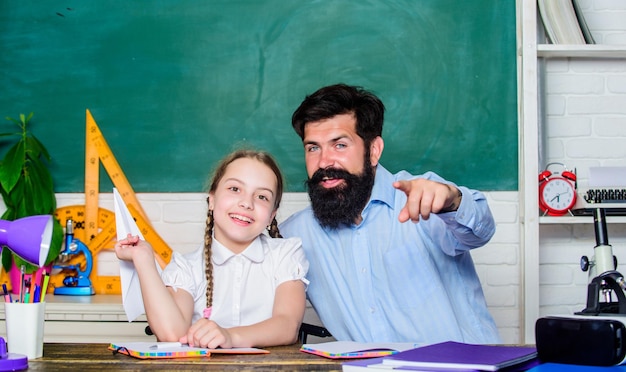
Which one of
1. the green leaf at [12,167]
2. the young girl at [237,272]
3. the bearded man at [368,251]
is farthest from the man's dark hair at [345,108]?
the green leaf at [12,167]

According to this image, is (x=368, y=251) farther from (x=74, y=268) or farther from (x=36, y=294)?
(x=74, y=268)

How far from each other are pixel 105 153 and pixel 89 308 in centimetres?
73

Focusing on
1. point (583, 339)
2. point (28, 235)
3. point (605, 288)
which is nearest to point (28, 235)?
point (28, 235)

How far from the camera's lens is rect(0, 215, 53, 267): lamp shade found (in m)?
1.32

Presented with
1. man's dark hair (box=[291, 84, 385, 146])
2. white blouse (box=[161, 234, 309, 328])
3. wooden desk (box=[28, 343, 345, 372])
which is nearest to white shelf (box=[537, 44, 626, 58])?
man's dark hair (box=[291, 84, 385, 146])

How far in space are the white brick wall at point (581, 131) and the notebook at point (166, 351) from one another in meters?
1.91

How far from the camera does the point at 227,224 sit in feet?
6.37

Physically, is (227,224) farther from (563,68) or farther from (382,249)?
(563,68)

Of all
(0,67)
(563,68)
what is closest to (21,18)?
(0,67)

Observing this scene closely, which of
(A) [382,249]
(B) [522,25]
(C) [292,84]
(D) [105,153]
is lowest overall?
(A) [382,249]

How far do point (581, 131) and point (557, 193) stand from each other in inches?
14.0

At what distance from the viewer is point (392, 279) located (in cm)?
232

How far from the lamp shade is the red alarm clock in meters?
2.05

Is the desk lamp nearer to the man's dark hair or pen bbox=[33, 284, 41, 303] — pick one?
pen bbox=[33, 284, 41, 303]
